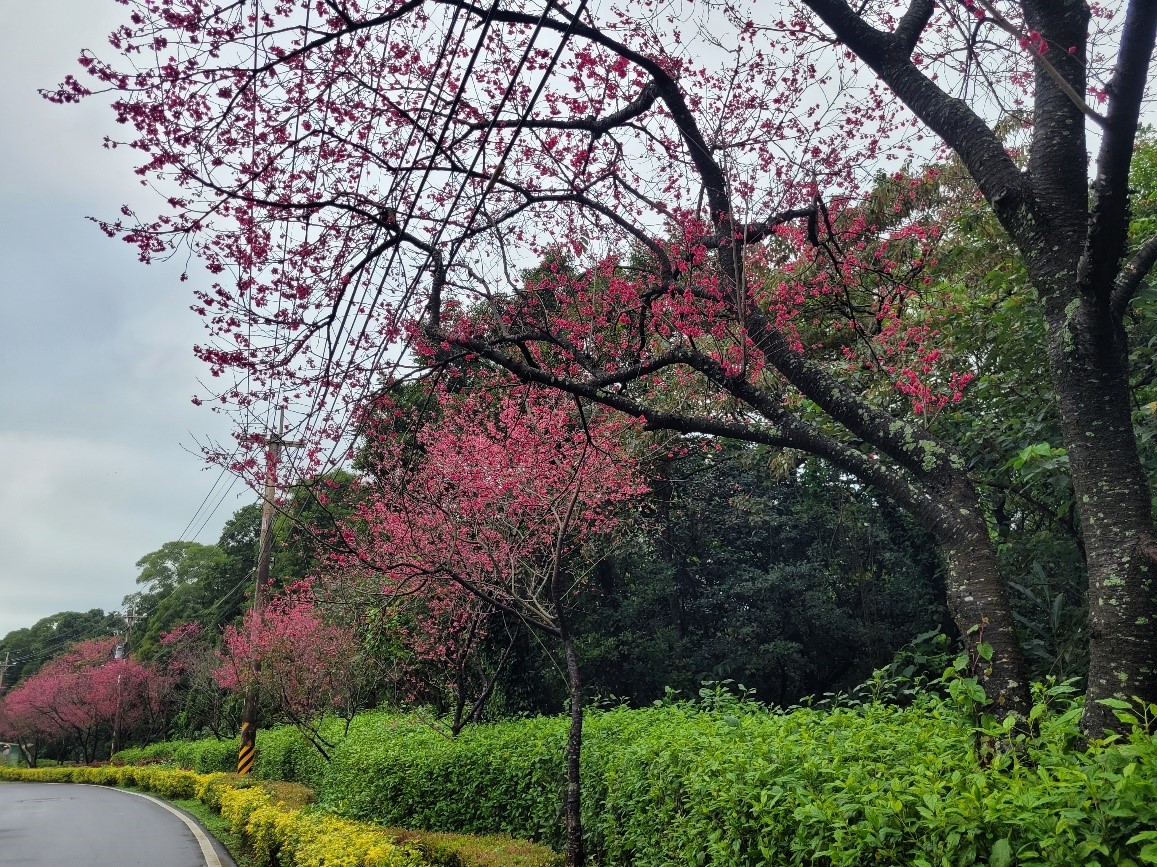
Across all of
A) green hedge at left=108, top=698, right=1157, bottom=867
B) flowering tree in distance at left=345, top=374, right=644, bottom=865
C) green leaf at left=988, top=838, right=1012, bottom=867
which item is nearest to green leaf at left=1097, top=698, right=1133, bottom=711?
green hedge at left=108, top=698, right=1157, bottom=867

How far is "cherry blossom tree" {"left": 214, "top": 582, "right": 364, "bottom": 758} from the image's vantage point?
13656 mm

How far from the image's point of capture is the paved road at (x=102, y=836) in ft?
34.6

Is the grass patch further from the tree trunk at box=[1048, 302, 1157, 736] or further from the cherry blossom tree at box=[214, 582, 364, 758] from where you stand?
the tree trunk at box=[1048, 302, 1157, 736]

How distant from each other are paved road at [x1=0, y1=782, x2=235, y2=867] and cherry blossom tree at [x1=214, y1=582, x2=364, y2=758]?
2339 millimetres

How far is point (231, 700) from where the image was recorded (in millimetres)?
25406

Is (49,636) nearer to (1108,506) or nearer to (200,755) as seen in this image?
(200,755)

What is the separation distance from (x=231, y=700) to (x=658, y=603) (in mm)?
17264

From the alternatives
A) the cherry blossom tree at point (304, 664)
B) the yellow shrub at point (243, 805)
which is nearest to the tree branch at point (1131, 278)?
the yellow shrub at point (243, 805)

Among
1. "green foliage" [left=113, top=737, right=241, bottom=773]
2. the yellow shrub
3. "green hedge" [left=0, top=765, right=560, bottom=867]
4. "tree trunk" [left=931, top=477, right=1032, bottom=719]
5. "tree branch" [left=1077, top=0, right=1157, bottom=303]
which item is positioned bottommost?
"green foliage" [left=113, top=737, right=241, bottom=773]

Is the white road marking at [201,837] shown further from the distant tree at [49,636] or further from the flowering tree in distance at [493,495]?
the distant tree at [49,636]

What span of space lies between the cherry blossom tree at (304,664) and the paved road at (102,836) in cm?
234

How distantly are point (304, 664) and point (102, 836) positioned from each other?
4159mm

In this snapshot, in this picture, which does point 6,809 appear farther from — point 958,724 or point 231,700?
point 958,724

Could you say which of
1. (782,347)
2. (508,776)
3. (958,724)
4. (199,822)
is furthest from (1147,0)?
(199,822)
